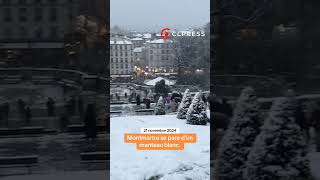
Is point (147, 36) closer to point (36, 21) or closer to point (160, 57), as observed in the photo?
point (160, 57)

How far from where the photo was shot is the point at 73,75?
532 centimetres

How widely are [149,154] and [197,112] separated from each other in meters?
0.76

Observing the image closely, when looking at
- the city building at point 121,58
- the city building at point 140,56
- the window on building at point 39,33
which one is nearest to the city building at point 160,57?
the city building at point 140,56

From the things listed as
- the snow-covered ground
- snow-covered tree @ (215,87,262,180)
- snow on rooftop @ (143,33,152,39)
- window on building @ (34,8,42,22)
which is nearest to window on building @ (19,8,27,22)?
window on building @ (34,8,42,22)

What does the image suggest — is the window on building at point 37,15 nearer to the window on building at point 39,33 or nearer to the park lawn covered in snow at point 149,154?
the window on building at point 39,33

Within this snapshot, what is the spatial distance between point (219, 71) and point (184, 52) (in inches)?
18.7

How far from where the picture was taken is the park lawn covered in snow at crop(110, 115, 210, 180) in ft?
17.6

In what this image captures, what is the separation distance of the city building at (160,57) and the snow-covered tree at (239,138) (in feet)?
3.11

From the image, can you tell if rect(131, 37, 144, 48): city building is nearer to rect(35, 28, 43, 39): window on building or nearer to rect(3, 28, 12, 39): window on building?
rect(35, 28, 43, 39): window on building

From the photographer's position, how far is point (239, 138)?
5484 mm

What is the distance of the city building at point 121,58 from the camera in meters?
5.34

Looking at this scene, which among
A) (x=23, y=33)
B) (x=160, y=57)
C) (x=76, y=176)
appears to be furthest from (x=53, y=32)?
(x=76, y=176)

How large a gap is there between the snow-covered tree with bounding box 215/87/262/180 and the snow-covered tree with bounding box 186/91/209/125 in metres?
0.35

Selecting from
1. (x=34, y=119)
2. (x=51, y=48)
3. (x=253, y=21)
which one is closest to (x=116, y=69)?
(x=51, y=48)
